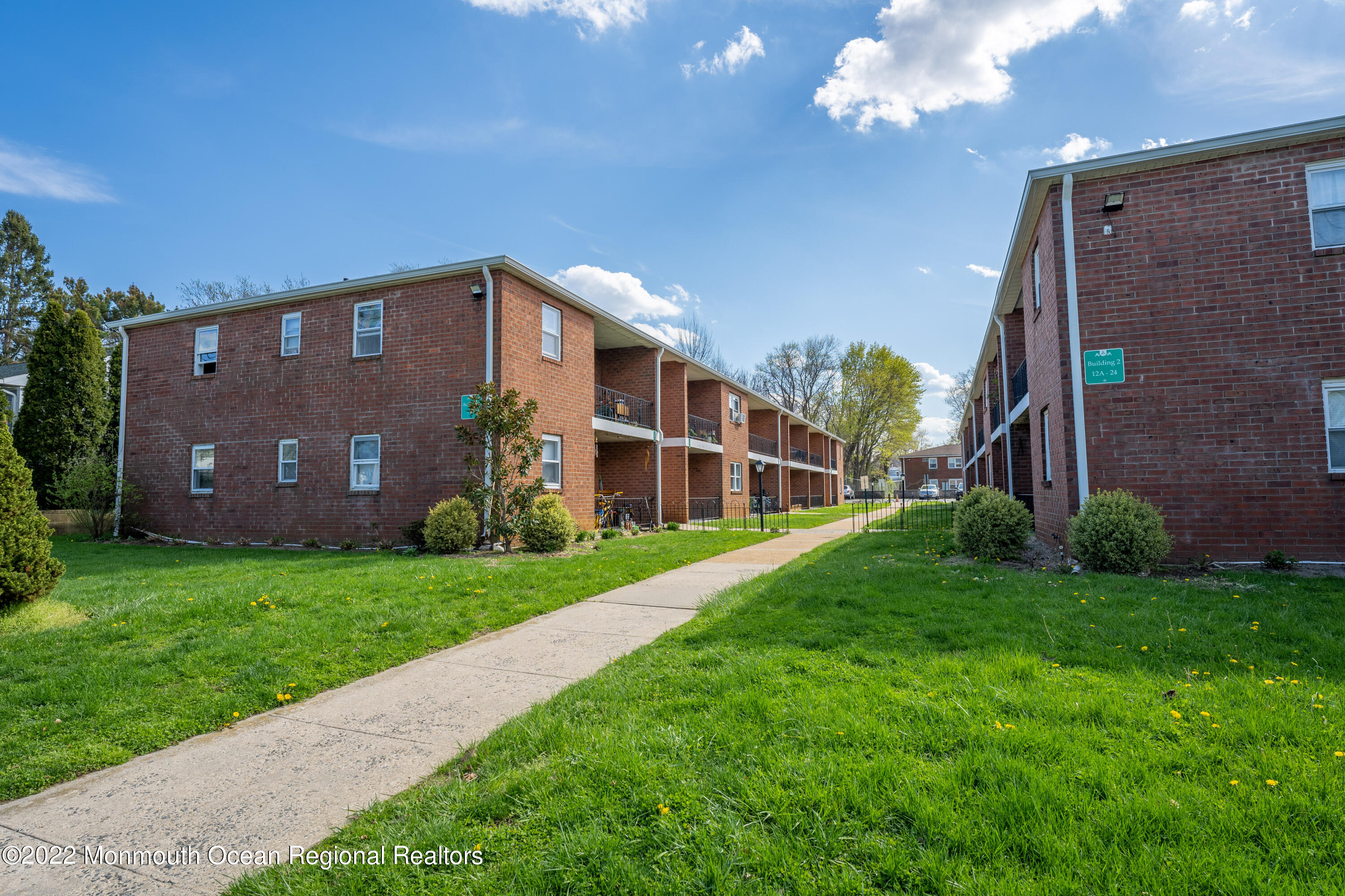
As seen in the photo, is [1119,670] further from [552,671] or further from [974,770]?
[552,671]

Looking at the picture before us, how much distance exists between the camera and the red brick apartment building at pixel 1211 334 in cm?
872

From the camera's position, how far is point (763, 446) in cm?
3297

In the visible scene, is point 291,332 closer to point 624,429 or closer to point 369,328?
point 369,328

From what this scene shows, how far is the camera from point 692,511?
81.4 ft

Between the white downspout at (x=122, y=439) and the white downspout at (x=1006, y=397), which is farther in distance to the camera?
the white downspout at (x=122, y=439)

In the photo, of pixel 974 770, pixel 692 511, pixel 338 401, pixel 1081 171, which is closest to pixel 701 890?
pixel 974 770

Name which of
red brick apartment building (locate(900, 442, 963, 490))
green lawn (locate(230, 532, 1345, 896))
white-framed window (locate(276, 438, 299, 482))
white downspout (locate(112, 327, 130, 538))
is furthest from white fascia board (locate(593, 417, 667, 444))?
red brick apartment building (locate(900, 442, 963, 490))

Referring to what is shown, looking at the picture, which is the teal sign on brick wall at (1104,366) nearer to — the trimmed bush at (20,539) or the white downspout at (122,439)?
the trimmed bush at (20,539)

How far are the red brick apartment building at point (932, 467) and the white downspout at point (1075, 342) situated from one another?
74149 millimetres

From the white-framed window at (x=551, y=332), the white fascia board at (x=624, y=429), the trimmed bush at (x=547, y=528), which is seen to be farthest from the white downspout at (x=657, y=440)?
the trimmed bush at (x=547, y=528)

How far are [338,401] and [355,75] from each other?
7141 mm

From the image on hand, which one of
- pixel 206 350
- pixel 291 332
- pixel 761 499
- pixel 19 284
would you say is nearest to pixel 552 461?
pixel 291 332

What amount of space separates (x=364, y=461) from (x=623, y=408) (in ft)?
25.2

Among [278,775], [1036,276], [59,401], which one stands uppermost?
[1036,276]
